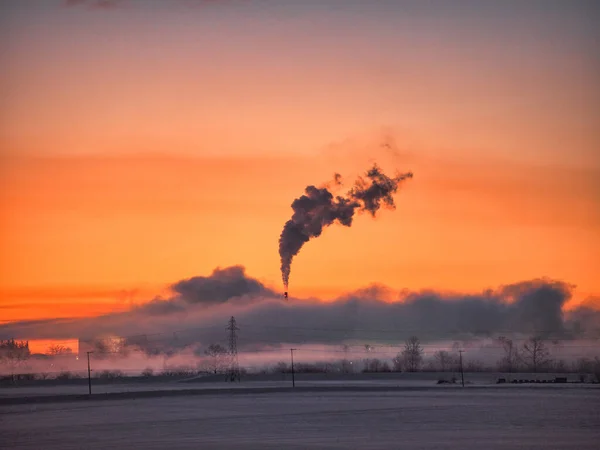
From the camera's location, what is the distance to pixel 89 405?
3693 inches

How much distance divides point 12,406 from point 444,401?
47.1 m

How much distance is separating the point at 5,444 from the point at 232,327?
8624 cm

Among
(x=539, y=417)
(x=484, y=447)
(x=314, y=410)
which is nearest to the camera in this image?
(x=484, y=447)

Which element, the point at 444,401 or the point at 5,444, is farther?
the point at 444,401

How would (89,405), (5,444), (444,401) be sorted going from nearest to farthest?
1. (5,444)
2. (444,401)
3. (89,405)

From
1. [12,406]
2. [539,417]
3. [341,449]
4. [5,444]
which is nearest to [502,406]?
[539,417]

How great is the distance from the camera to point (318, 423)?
60656mm

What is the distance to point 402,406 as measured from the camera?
3059 inches

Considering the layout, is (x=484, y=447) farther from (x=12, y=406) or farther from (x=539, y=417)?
(x=12, y=406)

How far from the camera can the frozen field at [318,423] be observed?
48.2 metres

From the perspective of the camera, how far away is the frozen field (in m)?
48.2

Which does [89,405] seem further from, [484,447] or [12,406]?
[484,447]

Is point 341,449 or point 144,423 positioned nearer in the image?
point 341,449

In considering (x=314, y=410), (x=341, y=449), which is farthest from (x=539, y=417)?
(x=341, y=449)
